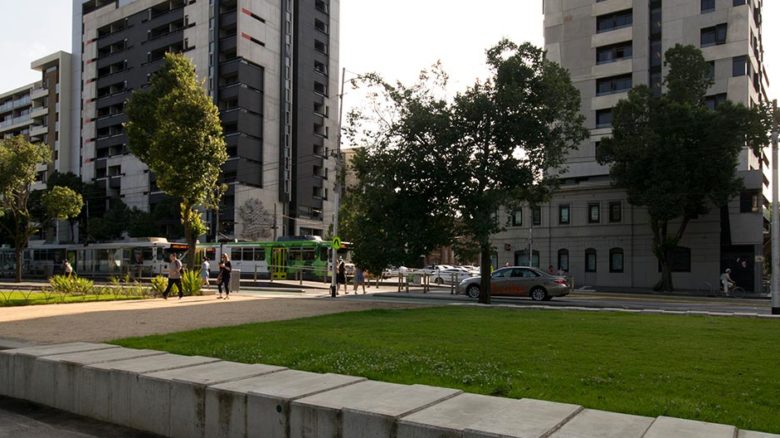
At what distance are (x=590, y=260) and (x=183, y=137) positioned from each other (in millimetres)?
32133

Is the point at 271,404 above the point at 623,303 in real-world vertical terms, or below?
above

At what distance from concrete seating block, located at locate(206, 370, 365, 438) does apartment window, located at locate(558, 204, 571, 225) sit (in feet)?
145

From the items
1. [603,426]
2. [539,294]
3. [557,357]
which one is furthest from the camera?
[539,294]

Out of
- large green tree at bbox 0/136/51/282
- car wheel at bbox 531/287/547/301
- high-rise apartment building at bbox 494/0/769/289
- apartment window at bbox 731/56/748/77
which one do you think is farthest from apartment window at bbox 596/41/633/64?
large green tree at bbox 0/136/51/282

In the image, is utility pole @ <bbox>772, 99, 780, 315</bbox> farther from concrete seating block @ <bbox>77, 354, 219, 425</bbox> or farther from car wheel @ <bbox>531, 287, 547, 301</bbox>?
concrete seating block @ <bbox>77, 354, 219, 425</bbox>

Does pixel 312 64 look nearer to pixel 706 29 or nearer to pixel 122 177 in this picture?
pixel 122 177

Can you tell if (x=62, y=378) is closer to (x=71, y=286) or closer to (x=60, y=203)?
(x=71, y=286)

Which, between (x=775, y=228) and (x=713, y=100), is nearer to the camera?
(x=775, y=228)

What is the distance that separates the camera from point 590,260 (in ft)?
154

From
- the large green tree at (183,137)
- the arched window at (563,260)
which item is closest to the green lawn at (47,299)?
the large green tree at (183,137)

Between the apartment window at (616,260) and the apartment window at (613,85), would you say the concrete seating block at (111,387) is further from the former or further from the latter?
the apartment window at (613,85)

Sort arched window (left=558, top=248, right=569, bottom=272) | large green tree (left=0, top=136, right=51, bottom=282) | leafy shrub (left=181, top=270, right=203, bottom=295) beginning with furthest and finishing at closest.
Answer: arched window (left=558, top=248, right=569, bottom=272), large green tree (left=0, top=136, right=51, bottom=282), leafy shrub (left=181, top=270, right=203, bottom=295)

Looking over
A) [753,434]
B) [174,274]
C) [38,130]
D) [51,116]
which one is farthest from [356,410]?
[38,130]

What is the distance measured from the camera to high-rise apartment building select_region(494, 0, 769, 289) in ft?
138
